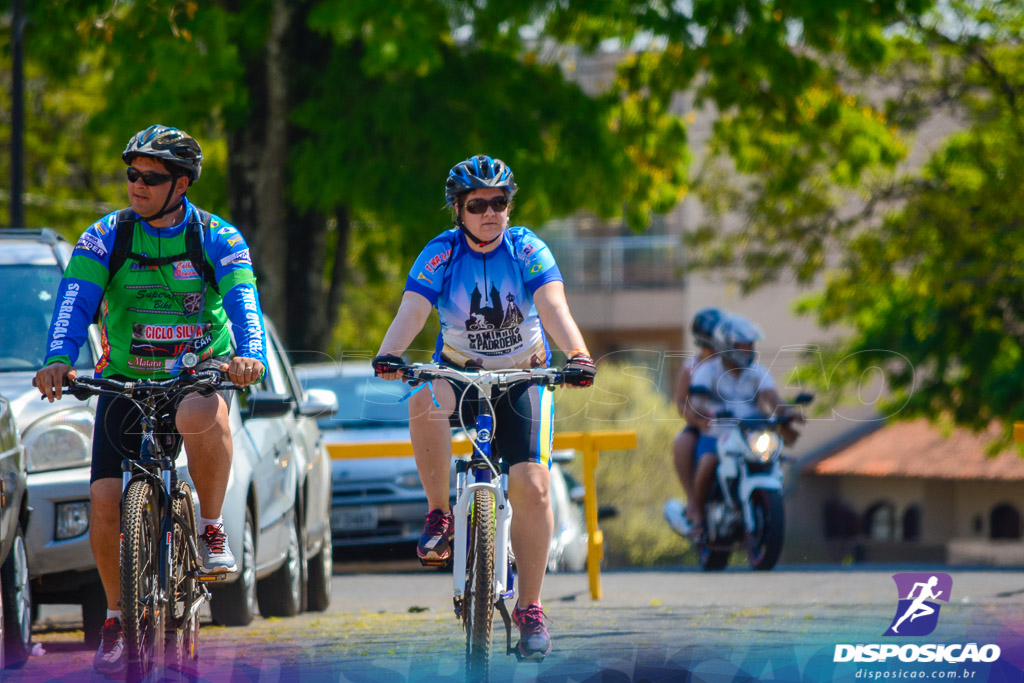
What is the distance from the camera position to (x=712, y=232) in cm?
2628

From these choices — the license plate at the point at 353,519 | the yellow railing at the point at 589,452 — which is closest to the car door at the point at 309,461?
A: the yellow railing at the point at 589,452

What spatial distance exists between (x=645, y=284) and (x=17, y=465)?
38.4 m

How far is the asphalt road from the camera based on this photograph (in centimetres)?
638

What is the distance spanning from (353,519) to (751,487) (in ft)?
12.1

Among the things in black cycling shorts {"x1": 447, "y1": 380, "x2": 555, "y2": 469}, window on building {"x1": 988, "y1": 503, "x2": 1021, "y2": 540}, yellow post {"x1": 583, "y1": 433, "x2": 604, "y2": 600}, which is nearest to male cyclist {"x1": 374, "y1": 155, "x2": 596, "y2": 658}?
black cycling shorts {"x1": 447, "y1": 380, "x2": 555, "y2": 469}

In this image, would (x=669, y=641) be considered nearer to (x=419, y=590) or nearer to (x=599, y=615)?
(x=599, y=615)

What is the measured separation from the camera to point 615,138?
17.9 m

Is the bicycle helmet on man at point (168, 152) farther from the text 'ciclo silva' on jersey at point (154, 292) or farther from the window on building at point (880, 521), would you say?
the window on building at point (880, 521)

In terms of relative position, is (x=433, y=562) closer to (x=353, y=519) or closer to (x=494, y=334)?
(x=494, y=334)

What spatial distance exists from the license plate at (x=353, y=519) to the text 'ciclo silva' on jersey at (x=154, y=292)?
7415 mm

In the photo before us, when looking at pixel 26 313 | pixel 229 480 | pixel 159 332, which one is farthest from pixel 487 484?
pixel 26 313

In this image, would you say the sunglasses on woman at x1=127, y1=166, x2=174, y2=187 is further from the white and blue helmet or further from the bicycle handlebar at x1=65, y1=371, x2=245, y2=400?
the white and blue helmet

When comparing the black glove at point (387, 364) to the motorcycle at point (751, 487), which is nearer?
the black glove at point (387, 364)

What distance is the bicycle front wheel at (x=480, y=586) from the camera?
5961mm
